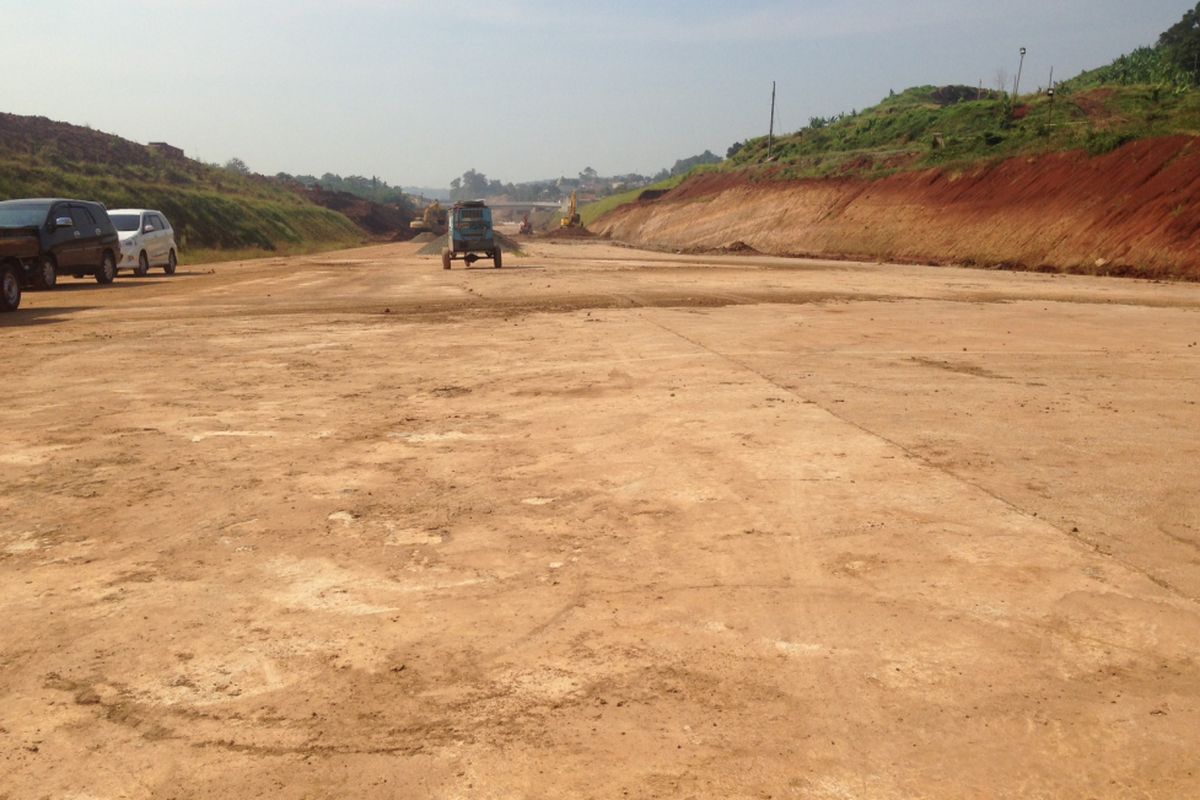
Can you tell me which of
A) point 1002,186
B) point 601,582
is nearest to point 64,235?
point 601,582

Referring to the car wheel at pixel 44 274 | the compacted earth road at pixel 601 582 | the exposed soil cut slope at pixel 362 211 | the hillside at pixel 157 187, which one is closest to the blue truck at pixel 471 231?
the car wheel at pixel 44 274

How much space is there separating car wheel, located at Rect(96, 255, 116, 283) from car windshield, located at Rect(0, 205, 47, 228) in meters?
2.77

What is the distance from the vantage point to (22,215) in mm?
22125

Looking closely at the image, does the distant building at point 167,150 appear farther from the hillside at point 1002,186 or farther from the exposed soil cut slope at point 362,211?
the hillside at point 1002,186

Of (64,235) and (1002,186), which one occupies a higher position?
(1002,186)

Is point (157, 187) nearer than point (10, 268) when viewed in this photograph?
No

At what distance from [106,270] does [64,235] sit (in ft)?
8.19

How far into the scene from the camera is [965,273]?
32844 mm

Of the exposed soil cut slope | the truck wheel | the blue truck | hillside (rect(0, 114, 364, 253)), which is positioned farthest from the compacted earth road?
the exposed soil cut slope

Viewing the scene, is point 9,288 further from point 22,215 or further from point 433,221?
point 433,221

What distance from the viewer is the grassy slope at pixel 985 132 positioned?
128 ft

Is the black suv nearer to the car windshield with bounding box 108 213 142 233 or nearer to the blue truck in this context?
the car windshield with bounding box 108 213 142 233

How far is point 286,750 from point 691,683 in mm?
1504

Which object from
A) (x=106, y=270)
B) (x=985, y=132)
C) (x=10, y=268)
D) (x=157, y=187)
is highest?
(x=985, y=132)
